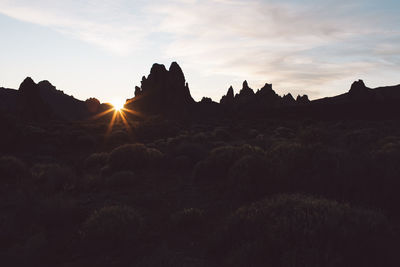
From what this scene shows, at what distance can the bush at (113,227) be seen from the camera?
5.62 meters

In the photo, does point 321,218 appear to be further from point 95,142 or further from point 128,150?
point 95,142

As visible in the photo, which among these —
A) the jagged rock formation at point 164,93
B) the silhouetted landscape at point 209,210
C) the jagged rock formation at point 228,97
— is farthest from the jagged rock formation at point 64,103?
the silhouetted landscape at point 209,210

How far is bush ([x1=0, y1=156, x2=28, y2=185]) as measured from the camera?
34.9ft

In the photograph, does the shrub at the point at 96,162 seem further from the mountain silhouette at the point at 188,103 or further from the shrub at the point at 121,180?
the mountain silhouette at the point at 188,103

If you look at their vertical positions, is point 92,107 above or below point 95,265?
above

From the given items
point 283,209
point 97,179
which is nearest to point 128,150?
point 97,179

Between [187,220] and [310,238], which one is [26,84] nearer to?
[187,220]

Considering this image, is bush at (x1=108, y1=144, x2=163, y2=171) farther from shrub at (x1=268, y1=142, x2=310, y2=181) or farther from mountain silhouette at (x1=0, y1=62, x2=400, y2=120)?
mountain silhouette at (x1=0, y1=62, x2=400, y2=120)

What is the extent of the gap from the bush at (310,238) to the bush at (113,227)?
1.96m

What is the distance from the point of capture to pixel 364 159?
7508mm

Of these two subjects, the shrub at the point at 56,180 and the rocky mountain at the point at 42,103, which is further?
the rocky mountain at the point at 42,103

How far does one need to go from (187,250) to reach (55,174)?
23.8 ft

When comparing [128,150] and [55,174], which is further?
[128,150]

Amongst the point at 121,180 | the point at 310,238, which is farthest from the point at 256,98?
the point at 310,238
